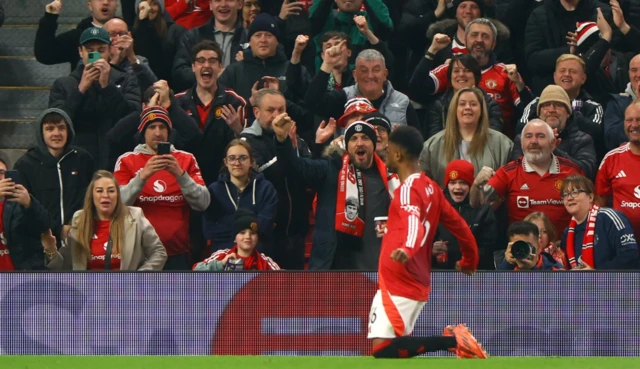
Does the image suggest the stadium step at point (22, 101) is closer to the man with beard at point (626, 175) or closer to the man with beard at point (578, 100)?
the man with beard at point (578, 100)

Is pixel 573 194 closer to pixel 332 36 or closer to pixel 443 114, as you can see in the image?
pixel 443 114

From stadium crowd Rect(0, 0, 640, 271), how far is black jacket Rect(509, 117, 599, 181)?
0.5 inches

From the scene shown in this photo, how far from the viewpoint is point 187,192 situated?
10.4 meters

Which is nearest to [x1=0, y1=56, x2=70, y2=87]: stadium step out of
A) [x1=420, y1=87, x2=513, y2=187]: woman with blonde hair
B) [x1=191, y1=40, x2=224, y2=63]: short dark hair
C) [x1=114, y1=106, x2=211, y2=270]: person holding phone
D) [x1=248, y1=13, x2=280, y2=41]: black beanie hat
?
[x1=191, y1=40, x2=224, y2=63]: short dark hair

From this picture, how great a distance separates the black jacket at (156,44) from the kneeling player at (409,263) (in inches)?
212

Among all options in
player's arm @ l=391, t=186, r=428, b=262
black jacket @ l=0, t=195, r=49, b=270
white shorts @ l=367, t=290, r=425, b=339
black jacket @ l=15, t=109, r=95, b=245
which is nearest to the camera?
player's arm @ l=391, t=186, r=428, b=262

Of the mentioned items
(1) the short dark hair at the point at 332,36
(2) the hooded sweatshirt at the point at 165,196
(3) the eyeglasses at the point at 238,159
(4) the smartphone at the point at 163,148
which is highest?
(1) the short dark hair at the point at 332,36

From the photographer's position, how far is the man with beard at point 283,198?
1085 centimetres

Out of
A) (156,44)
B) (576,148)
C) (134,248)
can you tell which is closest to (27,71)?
(156,44)

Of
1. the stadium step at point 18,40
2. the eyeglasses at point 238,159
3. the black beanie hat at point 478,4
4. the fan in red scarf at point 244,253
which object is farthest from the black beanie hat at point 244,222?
the stadium step at point 18,40

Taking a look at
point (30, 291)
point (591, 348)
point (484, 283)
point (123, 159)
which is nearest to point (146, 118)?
point (123, 159)

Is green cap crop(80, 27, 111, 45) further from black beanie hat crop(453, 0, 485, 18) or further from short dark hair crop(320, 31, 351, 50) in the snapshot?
black beanie hat crop(453, 0, 485, 18)

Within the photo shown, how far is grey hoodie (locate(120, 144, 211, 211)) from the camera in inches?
410

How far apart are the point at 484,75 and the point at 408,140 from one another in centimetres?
406
